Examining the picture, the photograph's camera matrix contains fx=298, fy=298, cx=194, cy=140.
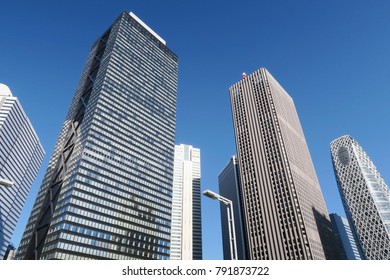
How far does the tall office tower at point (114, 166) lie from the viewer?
107250mm

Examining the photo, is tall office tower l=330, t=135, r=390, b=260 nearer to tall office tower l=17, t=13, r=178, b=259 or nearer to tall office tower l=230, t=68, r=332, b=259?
tall office tower l=230, t=68, r=332, b=259

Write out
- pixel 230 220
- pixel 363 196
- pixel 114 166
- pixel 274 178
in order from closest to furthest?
pixel 230 220
pixel 114 166
pixel 274 178
pixel 363 196

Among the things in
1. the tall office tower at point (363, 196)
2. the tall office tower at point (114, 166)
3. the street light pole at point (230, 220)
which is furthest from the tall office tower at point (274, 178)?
the street light pole at point (230, 220)

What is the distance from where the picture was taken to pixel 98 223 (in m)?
110

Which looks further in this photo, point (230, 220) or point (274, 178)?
point (274, 178)

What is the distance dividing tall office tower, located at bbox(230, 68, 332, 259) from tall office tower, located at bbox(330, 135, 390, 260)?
50.0ft

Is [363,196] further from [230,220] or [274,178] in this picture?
[230,220]

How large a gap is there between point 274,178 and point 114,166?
235 feet

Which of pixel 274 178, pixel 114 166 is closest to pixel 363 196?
pixel 274 178

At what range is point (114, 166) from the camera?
127062 millimetres

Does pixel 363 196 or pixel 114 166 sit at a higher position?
pixel 114 166
